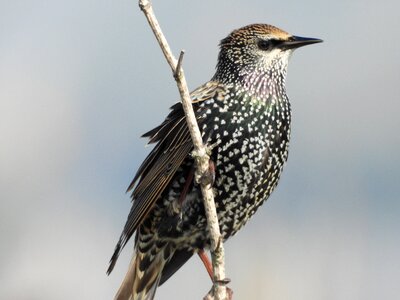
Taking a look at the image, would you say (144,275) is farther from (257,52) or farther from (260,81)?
(257,52)

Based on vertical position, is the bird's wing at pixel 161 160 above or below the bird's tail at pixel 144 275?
above

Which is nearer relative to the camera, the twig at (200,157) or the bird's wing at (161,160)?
the twig at (200,157)

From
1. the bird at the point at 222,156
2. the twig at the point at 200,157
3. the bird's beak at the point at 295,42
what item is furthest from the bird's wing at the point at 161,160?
the twig at the point at 200,157

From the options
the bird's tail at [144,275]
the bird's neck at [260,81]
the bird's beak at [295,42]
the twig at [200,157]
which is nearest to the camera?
the twig at [200,157]

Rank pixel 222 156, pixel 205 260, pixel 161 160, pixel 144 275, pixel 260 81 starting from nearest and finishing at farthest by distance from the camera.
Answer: pixel 222 156 → pixel 161 160 → pixel 260 81 → pixel 205 260 → pixel 144 275

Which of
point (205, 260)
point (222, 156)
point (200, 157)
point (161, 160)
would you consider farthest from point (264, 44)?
point (200, 157)

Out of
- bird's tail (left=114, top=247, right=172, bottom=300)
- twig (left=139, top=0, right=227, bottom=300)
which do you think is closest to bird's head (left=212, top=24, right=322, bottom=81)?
bird's tail (left=114, top=247, right=172, bottom=300)

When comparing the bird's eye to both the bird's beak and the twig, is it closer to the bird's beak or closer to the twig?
the bird's beak

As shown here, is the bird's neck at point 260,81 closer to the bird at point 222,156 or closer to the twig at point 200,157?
the bird at point 222,156
